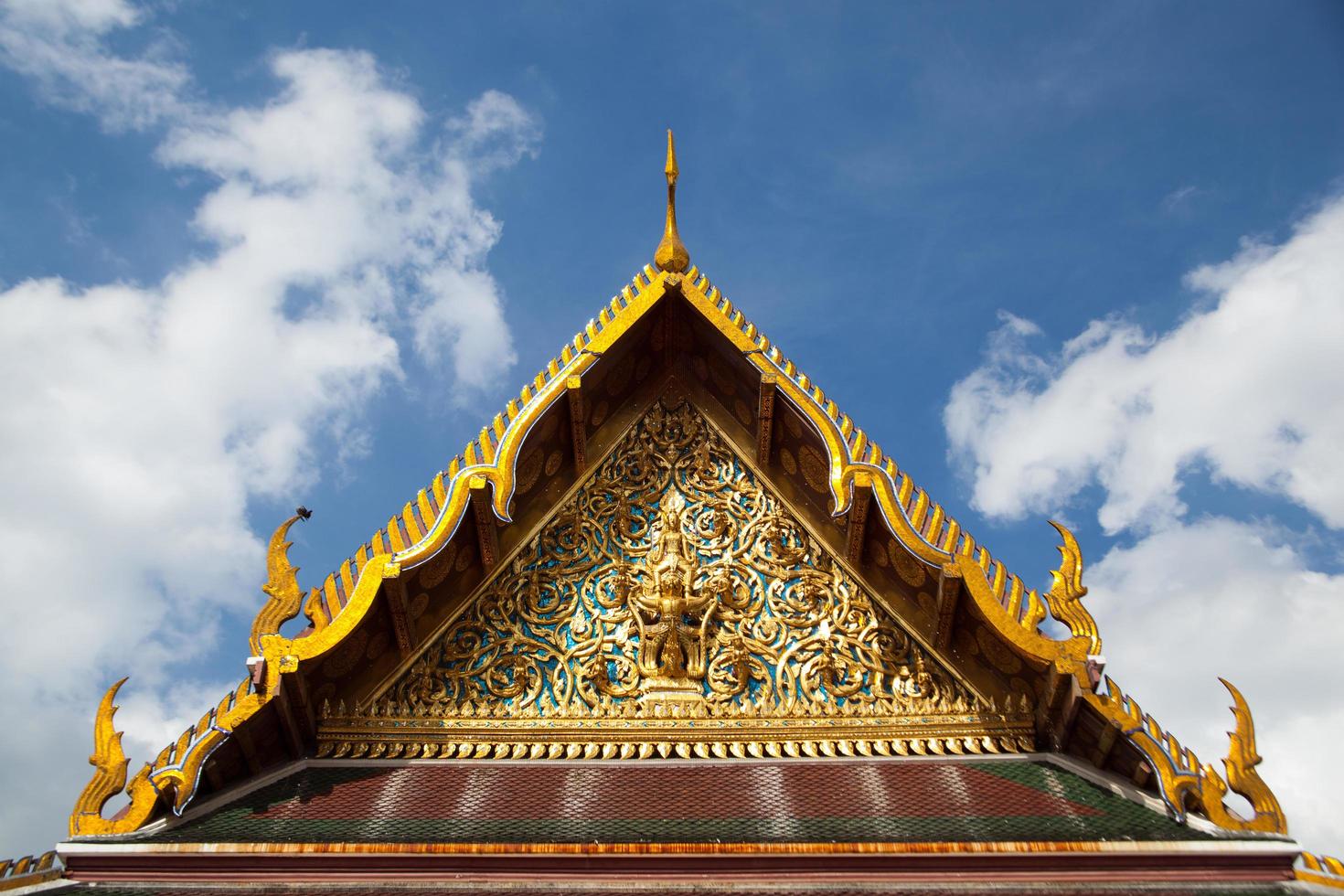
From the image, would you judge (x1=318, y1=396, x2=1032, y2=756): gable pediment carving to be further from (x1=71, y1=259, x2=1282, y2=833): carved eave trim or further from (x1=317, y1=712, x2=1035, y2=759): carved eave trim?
(x1=71, y1=259, x2=1282, y2=833): carved eave trim

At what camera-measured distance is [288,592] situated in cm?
565

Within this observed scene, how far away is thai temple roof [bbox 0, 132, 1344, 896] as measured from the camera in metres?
4.57

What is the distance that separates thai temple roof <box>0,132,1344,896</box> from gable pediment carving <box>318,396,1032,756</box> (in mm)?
16

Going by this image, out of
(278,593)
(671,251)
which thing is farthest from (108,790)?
(671,251)

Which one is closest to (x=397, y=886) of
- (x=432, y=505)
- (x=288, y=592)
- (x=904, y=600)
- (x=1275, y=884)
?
(x=288, y=592)

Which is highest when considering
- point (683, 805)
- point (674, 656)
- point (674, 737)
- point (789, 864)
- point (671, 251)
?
point (671, 251)

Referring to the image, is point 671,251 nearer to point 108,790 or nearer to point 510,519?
point 510,519

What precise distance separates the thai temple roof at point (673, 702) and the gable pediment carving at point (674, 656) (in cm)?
2

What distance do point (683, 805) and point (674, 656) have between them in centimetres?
112

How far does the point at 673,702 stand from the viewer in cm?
595

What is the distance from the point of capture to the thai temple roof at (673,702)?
457cm

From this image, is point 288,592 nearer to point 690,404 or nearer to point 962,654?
point 690,404

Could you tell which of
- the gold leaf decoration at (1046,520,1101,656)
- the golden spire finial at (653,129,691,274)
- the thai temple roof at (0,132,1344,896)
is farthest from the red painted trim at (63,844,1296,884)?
the golden spire finial at (653,129,691,274)

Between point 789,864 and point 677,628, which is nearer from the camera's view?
point 789,864
